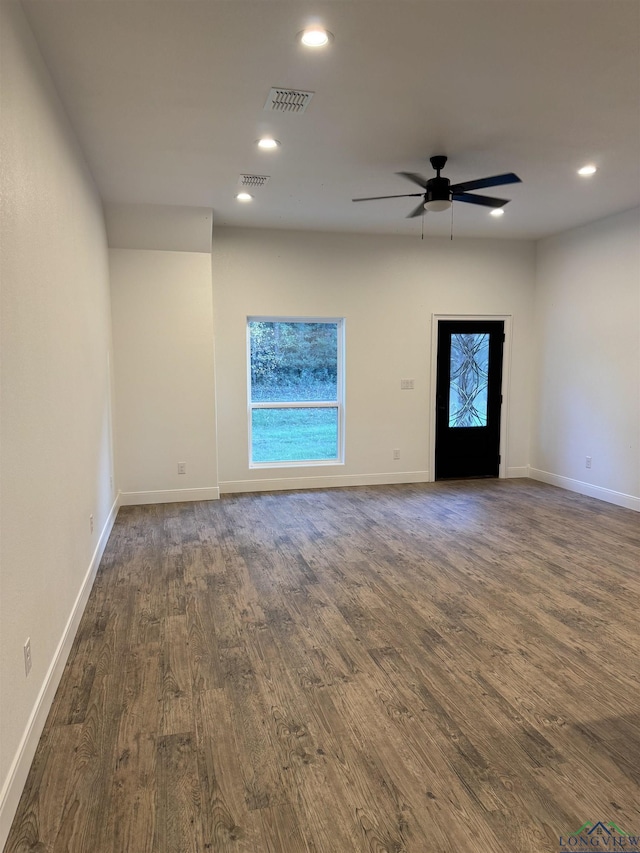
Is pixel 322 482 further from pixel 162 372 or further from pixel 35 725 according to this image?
pixel 35 725

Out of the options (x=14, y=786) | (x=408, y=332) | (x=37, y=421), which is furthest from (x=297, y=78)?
(x=408, y=332)

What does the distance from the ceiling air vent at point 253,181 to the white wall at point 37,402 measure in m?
1.23

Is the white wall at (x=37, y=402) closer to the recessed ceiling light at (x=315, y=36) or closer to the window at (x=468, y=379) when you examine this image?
the recessed ceiling light at (x=315, y=36)

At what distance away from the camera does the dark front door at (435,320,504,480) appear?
21.4ft

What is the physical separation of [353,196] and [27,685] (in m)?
4.27

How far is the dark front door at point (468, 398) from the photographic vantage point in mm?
6527

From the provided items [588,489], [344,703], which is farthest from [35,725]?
[588,489]

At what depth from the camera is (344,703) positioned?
2.23 m

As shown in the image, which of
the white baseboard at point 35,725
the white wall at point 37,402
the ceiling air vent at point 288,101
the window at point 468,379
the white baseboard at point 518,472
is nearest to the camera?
the white baseboard at point 35,725

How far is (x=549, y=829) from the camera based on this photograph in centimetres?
161

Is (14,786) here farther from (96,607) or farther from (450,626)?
(450,626)

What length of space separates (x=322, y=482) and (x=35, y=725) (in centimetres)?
447

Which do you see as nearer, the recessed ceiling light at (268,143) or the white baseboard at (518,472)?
the recessed ceiling light at (268,143)

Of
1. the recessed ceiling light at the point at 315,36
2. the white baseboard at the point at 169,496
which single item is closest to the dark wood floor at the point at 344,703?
the white baseboard at the point at 169,496
